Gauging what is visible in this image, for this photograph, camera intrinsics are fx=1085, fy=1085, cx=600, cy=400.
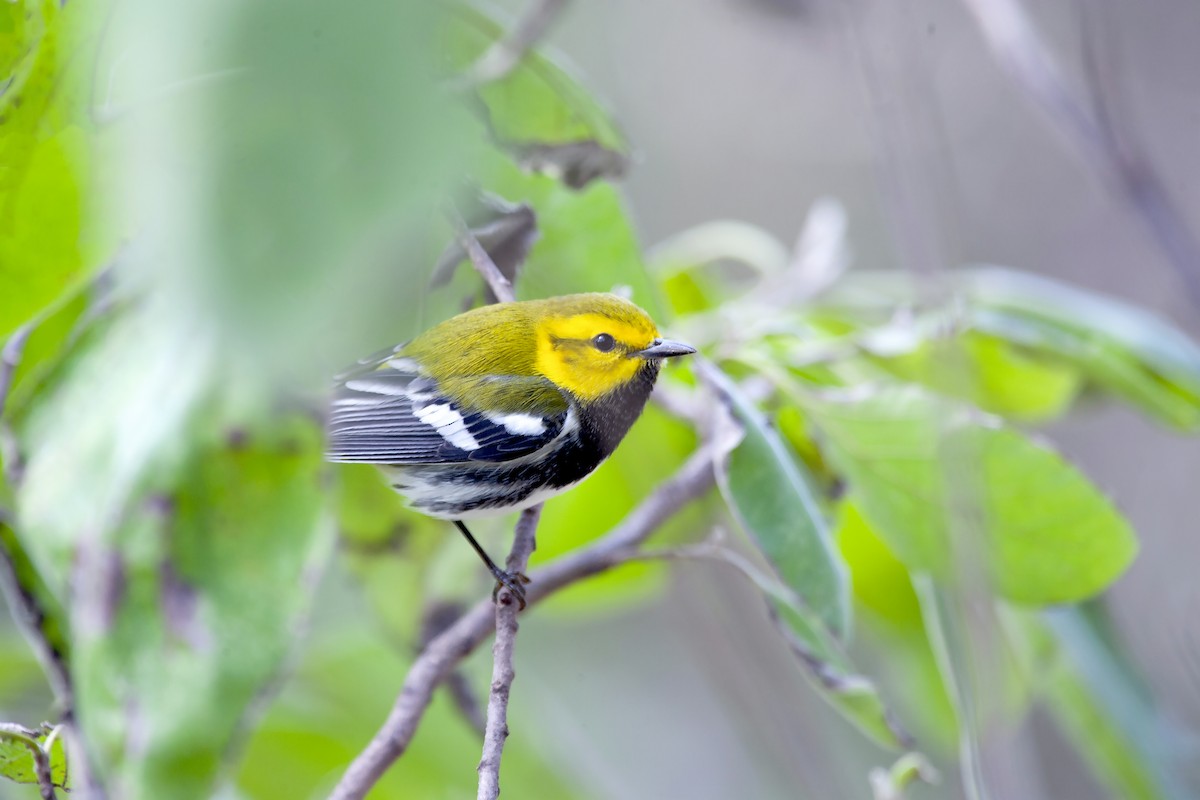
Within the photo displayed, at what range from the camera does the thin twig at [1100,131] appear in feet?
3.23

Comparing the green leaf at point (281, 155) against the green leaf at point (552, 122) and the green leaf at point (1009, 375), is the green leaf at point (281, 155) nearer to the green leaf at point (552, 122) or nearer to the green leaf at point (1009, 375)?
the green leaf at point (552, 122)

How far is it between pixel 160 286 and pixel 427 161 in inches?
3.3

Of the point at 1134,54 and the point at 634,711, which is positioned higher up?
the point at 1134,54

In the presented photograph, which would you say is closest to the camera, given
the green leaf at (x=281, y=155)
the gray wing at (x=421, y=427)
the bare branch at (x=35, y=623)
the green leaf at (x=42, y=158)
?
the green leaf at (x=281, y=155)

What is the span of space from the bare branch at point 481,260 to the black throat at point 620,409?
111 mm

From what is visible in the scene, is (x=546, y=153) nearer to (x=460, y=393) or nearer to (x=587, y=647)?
(x=460, y=393)

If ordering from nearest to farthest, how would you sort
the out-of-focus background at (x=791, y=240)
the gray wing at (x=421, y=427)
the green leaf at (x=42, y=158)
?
1. the green leaf at (x=42, y=158)
2. the gray wing at (x=421, y=427)
3. the out-of-focus background at (x=791, y=240)

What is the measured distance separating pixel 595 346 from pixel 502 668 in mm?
252

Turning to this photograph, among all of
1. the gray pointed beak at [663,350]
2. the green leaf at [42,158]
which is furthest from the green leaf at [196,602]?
the gray pointed beak at [663,350]

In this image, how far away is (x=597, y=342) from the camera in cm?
77

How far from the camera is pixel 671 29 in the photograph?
2875 mm

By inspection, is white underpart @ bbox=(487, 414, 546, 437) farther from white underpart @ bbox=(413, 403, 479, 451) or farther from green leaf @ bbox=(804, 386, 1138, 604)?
green leaf @ bbox=(804, 386, 1138, 604)

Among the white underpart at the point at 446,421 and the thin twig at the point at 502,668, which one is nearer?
the thin twig at the point at 502,668

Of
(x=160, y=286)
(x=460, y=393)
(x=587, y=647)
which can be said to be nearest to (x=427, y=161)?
(x=160, y=286)
